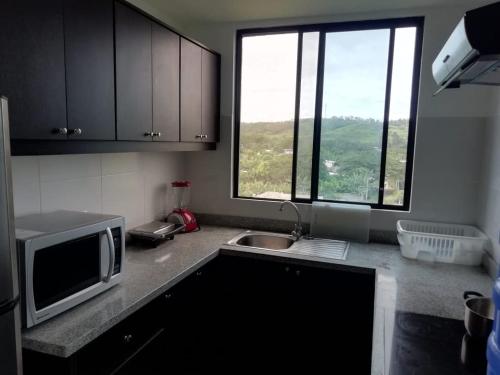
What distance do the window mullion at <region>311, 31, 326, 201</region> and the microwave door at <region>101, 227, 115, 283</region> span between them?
164 cm

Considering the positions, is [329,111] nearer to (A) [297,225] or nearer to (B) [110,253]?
(A) [297,225]

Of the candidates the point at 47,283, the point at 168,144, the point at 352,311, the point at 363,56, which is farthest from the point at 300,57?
the point at 47,283

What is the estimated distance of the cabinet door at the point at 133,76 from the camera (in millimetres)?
1729

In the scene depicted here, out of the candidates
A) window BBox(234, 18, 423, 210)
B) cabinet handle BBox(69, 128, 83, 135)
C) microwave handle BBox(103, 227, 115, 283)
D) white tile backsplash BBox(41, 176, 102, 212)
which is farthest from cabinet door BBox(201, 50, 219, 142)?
microwave handle BBox(103, 227, 115, 283)

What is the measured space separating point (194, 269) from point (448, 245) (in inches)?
59.4

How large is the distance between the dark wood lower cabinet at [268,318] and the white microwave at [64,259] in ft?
1.22

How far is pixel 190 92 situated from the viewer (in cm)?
241

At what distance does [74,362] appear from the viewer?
121 centimetres

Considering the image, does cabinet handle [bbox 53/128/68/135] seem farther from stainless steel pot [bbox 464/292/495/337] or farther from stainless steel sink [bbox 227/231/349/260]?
stainless steel pot [bbox 464/292/495/337]

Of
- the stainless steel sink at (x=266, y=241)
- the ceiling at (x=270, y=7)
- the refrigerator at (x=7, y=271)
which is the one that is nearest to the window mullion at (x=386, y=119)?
the ceiling at (x=270, y=7)

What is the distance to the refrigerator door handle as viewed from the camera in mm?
976

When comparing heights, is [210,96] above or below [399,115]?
above

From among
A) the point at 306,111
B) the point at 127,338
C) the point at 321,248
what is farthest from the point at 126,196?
the point at 306,111

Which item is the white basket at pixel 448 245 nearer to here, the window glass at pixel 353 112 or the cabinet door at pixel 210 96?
the window glass at pixel 353 112
